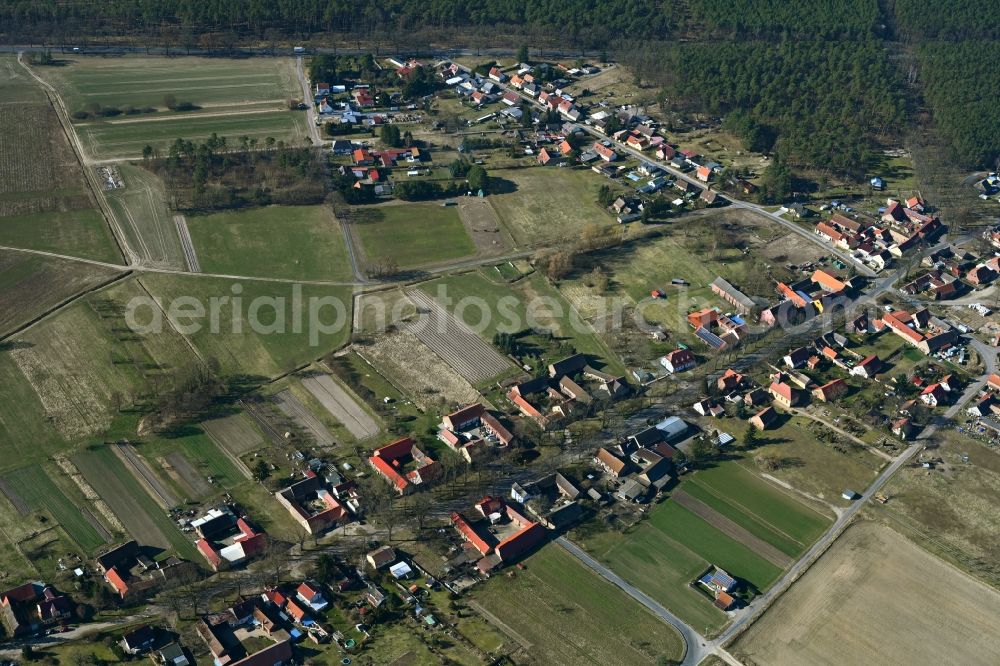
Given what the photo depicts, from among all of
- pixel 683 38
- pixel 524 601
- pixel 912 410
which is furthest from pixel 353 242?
pixel 683 38

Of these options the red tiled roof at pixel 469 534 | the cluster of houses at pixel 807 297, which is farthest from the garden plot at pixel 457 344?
the cluster of houses at pixel 807 297

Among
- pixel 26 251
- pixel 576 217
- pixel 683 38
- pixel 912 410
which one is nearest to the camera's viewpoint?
pixel 912 410

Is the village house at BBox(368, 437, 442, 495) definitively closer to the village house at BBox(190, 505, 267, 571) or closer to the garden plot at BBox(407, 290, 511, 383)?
the village house at BBox(190, 505, 267, 571)

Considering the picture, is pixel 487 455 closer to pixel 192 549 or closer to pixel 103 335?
pixel 192 549

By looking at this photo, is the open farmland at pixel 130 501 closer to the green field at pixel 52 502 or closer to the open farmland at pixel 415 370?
the green field at pixel 52 502

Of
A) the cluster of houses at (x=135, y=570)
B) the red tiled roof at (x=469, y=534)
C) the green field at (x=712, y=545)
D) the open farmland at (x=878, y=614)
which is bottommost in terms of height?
the open farmland at (x=878, y=614)

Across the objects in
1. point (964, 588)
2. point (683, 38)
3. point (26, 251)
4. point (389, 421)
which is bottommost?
point (964, 588)

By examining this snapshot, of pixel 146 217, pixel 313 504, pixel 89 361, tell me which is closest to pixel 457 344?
pixel 313 504
